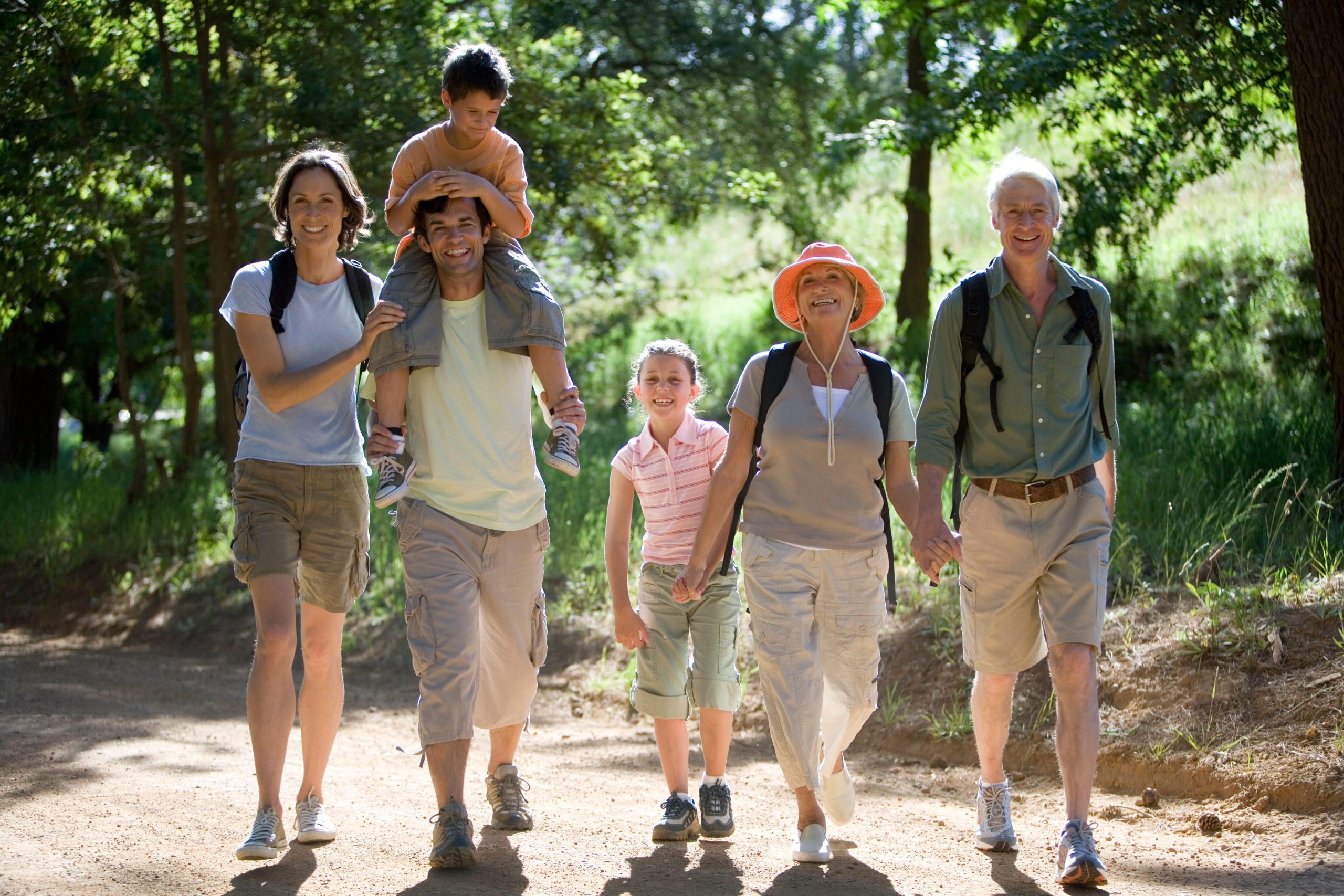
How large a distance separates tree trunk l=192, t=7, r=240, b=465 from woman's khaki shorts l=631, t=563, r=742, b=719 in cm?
647

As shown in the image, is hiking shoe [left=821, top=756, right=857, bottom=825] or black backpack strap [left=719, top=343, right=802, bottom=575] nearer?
black backpack strap [left=719, top=343, right=802, bottom=575]

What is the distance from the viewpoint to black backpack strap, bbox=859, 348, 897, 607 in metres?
4.32

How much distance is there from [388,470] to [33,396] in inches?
615

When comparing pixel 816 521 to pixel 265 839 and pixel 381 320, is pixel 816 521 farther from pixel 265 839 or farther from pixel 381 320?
pixel 265 839

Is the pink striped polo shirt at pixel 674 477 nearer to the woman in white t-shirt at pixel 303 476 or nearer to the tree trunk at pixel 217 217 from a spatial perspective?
the woman in white t-shirt at pixel 303 476

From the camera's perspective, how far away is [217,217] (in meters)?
11.2

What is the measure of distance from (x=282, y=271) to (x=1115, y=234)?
8715mm

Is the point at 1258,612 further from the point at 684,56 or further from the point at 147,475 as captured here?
the point at 684,56

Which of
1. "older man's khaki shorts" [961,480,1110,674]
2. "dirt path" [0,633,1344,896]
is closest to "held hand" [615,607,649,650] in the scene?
"dirt path" [0,633,1344,896]

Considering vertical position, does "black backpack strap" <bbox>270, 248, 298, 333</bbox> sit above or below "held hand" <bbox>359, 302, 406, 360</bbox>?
above

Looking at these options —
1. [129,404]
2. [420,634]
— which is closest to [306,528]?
[420,634]

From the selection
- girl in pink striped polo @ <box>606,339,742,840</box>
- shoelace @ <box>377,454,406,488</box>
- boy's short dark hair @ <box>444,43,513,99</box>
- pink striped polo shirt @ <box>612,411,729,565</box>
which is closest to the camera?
shoelace @ <box>377,454,406,488</box>

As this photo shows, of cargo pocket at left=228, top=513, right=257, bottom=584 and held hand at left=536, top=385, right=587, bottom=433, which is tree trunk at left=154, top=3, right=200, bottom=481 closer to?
cargo pocket at left=228, top=513, right=257, bottom=584

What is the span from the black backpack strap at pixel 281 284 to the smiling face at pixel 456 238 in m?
0.49
